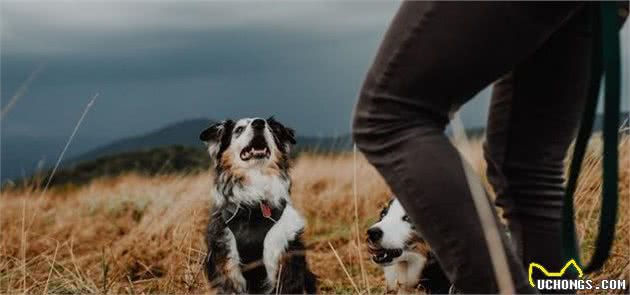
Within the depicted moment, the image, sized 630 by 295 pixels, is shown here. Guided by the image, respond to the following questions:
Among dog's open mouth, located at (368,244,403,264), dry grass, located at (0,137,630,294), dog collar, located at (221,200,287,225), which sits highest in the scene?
dog collar, located at (221,200,287,225)

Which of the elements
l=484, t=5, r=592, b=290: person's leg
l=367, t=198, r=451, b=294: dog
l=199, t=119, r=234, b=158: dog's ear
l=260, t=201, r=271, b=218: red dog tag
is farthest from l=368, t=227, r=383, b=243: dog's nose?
l=484, t=5, r=592, b=290: person's leg

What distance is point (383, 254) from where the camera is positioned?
3.12 metres

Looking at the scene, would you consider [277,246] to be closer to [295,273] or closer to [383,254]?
[295,273]

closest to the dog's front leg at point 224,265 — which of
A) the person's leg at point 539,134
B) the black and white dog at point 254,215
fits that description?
the black and white dog at point 254,215

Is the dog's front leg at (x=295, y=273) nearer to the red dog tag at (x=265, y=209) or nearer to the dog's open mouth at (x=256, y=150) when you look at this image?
the red dog tag at (x=265, y=209)

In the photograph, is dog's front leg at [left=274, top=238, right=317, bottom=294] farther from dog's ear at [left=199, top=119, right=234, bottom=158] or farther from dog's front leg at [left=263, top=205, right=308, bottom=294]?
dog's ear at [left=199, top=119, right=234, bottom=158]

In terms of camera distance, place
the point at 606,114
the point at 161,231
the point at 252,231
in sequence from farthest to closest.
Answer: the point at 161,231 → the point at 252,231 → the point at 606,114

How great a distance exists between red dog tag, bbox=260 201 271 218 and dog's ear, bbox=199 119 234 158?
0.27 m

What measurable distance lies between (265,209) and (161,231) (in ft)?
5.68

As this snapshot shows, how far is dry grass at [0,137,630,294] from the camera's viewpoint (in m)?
3.31

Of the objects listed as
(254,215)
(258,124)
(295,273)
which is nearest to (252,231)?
(254,215)

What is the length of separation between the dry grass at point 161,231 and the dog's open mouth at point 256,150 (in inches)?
12.9

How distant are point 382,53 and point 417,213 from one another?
0.32 meters

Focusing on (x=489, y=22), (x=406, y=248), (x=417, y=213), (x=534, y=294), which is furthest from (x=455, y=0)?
(x=406, y=248)
